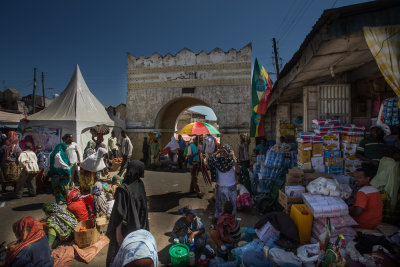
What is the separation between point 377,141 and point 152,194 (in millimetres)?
5966

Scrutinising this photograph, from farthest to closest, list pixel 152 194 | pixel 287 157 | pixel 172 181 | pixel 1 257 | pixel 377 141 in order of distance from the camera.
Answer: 1. pixel 172 181
2. pixel 152 194
3. pixel 287 157
4. pixel 377 141
5. pixel 1 257

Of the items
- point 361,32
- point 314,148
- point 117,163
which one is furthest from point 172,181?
point 361,32

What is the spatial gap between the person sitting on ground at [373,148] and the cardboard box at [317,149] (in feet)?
2.37

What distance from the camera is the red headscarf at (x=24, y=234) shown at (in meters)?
2.34

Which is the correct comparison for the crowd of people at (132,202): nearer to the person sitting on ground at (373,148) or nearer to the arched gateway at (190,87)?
the person sitting on ground at (373,148)

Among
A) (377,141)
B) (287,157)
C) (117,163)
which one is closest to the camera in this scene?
(377,141)

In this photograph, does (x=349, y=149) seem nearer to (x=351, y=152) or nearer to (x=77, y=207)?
(x=351, y=152)

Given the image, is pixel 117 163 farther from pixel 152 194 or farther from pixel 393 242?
pixel 393 242

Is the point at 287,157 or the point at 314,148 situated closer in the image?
the point at 314,148

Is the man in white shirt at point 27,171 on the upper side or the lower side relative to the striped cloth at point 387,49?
lower

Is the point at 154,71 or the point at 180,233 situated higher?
the point at 154,71

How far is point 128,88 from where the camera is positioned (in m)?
13.7

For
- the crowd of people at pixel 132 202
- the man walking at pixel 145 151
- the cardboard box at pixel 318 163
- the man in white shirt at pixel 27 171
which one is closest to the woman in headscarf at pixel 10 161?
the crowd of people at pixel 132 202

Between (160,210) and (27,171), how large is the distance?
416 cm
